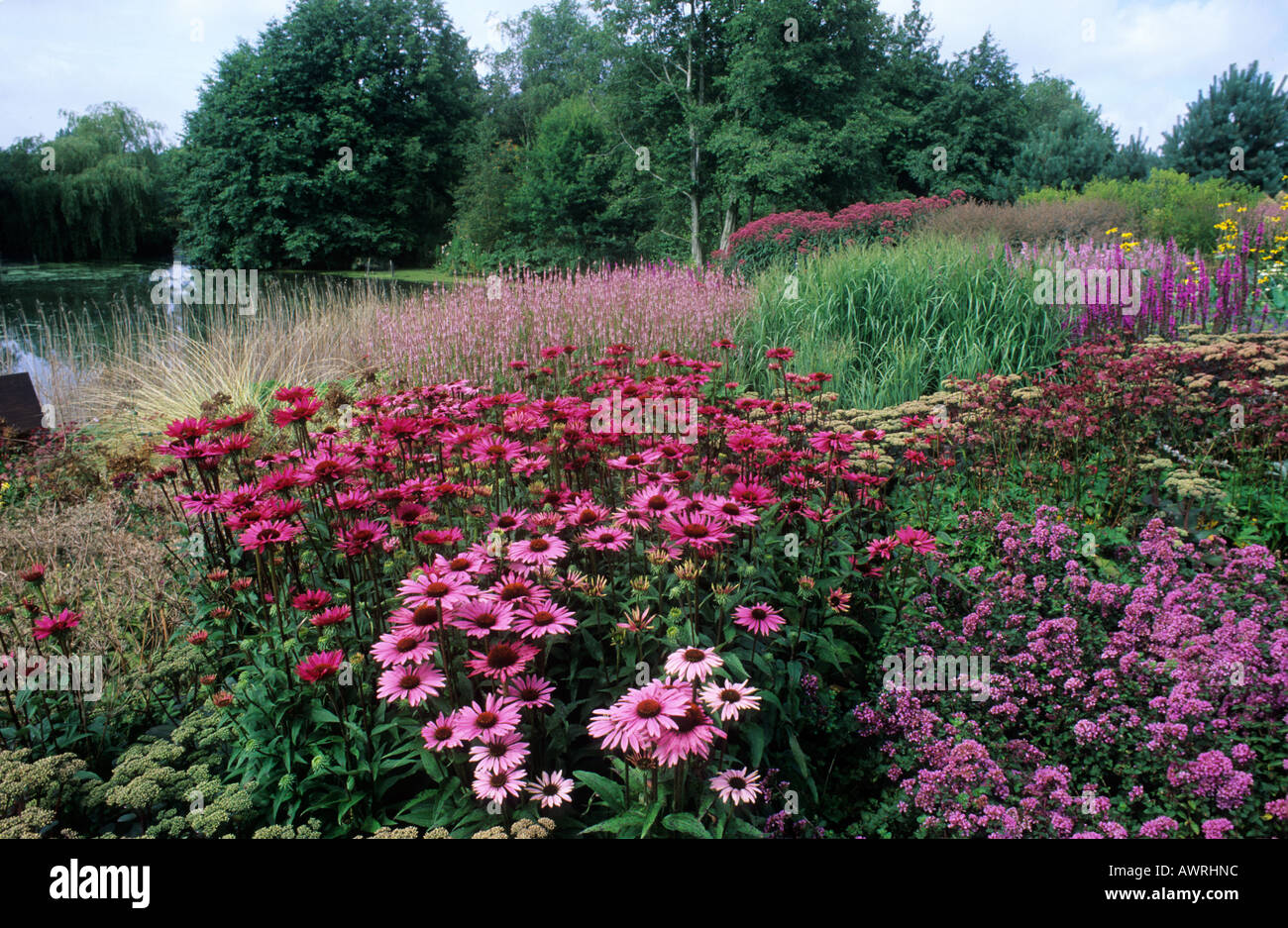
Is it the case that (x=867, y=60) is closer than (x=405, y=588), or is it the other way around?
(x=405, y=588)

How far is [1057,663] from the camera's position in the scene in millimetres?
2195

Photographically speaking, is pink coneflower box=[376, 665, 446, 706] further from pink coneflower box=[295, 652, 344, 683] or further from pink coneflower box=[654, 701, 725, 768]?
pink coneflower box=[654, 701, 725, 768]

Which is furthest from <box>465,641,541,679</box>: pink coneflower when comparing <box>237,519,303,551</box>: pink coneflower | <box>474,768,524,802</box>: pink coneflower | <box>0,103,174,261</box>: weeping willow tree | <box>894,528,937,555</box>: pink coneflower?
<box>0,103,174,261</box>: weeping willow tree

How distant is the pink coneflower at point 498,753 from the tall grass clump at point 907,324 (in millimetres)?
4252

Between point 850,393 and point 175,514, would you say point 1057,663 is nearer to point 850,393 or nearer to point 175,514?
point 850,393

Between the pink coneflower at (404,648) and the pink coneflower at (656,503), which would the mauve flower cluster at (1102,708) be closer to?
the pink coneflower at (656,503)

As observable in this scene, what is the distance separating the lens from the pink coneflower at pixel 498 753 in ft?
5.06

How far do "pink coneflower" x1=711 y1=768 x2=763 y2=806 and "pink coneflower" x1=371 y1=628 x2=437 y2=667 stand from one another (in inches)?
27.8

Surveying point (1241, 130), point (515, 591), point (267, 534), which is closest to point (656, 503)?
point (515, 591)

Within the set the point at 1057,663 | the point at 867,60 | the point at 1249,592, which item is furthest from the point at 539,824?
the point at 867,60

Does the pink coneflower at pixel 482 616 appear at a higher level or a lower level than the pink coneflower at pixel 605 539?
lower

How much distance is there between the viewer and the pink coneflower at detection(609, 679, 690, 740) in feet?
4.64

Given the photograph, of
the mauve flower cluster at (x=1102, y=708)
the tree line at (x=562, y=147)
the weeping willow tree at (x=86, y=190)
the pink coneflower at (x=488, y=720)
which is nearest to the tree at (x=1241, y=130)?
the tree line at (x=562, y=147)

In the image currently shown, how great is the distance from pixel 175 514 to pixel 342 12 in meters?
29.5
